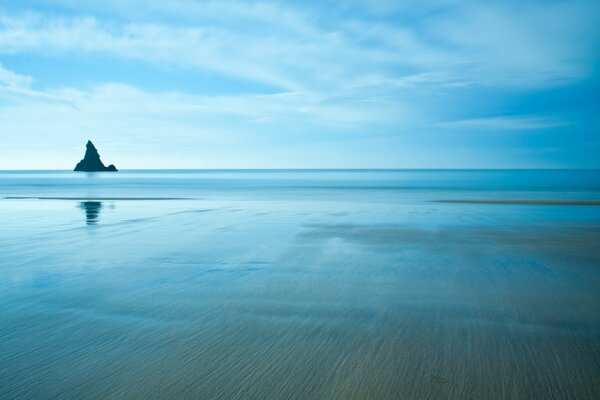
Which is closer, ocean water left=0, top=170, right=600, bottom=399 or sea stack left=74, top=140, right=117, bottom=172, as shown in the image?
ocean water left=0, top=170, right=600, bottom=399

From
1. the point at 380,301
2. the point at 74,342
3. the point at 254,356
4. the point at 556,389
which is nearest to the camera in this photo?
the point at 556,389

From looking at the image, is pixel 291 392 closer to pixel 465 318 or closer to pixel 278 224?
pixel 465 318

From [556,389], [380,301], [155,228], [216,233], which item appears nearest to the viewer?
[556,389]

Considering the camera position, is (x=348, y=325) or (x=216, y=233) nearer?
(x=348, y=325)

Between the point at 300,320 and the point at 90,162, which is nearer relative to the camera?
the point at 300,320

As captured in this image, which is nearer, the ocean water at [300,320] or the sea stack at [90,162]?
the ocean water at [300,320]

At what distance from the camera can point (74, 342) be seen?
4.58 m

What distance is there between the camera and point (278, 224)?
15.3 metres

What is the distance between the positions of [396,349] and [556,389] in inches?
58.2

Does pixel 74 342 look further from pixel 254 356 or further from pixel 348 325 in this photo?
pixel 348 325

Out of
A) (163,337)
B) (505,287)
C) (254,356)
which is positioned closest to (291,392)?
(254,356)

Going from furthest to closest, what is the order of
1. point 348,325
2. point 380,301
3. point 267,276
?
point 267,276 < point 380,301 < point 348,325

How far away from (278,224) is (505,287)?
9.52 meters

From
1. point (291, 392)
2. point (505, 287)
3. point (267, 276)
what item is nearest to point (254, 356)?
point (291, 392)
